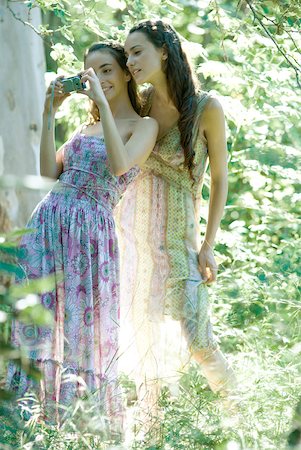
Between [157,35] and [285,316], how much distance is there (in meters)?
1.65

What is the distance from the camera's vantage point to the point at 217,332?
209 inches

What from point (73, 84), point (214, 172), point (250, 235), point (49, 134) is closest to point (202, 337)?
point (214, 172)

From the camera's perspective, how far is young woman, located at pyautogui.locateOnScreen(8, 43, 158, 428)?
12.7 ft

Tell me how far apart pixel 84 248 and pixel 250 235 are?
268cm

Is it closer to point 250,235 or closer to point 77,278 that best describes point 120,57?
point 77,278

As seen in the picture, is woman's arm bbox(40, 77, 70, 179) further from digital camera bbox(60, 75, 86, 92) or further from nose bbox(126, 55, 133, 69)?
nose bbox(126, 55, 133, 69)

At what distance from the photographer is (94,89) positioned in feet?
12.4

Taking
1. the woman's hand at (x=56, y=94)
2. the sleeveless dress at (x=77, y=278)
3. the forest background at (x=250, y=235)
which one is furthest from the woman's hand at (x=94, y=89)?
the forest background at (x=250, y=235)

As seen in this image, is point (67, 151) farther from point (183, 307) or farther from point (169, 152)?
point (183, 307)

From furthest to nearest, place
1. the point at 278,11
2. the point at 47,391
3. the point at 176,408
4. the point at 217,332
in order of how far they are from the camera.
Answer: the point at 217,332 < the point at 278,11 < the point at 47,391 < the point at 176,408

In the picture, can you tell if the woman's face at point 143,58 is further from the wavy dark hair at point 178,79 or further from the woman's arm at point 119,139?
the woman's arm at point 119,139

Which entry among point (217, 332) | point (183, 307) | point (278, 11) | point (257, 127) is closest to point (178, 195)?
point (183, 307)

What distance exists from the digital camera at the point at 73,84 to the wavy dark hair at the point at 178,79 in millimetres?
354

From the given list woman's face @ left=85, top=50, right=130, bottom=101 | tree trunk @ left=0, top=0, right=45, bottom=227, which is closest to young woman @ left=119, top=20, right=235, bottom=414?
woman's face @ left=85, top=50, right=130, bottom=101
